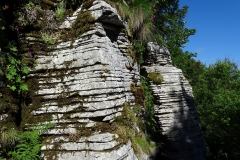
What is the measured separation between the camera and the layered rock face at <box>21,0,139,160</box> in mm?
4156

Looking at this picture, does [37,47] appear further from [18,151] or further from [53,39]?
[18,151]

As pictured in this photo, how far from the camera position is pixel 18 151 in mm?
4078

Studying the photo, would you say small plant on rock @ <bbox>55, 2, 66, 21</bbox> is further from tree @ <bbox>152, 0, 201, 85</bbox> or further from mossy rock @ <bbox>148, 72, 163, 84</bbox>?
tree @ <bbox>152, 0, 201, 85</bbox>

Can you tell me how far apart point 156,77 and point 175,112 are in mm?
1786

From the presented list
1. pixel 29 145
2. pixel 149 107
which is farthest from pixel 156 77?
pixel 29 145

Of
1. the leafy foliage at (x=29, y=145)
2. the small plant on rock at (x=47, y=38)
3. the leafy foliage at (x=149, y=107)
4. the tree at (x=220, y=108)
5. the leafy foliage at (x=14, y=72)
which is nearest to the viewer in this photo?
the leafy foliage at (x=29, y=145)

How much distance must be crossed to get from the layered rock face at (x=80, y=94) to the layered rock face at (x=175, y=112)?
399 centimetres

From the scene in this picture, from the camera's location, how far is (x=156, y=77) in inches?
359

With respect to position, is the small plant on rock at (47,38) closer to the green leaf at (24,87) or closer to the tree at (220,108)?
the green leaf at (24,87)

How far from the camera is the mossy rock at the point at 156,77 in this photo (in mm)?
9023

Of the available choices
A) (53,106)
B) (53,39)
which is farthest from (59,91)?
(53,39)

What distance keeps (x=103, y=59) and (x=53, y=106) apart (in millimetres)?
1613

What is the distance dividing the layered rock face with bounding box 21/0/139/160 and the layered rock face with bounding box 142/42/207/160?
13.1 ft

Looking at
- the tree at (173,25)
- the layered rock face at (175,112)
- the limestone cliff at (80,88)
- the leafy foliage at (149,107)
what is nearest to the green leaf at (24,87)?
the limestone cliff at (80,88)
